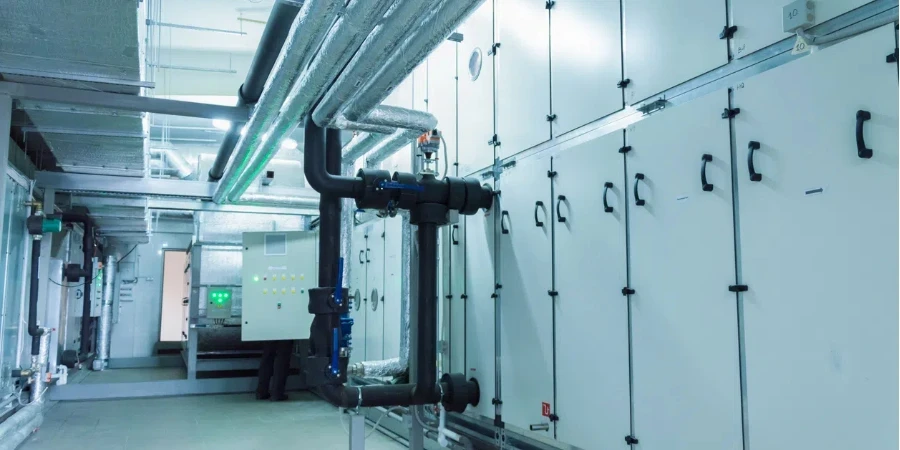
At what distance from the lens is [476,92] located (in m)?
5.33

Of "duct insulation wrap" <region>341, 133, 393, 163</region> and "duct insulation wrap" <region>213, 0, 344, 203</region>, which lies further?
"duct insulation wrap" <region>341, 133, 393, 163</region>

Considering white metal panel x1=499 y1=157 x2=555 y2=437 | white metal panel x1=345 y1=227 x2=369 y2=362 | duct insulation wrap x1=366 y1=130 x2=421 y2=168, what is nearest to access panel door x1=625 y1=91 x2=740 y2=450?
white metal panel x1=499 y1=157 x2=555 y2=437

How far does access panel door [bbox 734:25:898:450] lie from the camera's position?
88.1 inches

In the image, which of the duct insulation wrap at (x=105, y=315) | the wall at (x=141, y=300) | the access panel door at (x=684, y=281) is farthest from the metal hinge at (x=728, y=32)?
the wall at (x=141, y=300)

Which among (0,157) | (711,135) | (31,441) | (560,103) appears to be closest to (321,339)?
(560,103)

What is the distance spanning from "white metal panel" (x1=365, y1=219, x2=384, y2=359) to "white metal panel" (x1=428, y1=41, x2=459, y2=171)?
1.64m

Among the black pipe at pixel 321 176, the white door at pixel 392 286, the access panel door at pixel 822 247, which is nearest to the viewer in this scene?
the access panel door at pixel 822 247

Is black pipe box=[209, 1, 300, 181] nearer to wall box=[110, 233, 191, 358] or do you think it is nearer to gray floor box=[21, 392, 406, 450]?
gray floor box=[21, 392, 406, 450]

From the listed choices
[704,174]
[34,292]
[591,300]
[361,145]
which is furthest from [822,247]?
[34,292]

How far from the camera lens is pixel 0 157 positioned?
472cm

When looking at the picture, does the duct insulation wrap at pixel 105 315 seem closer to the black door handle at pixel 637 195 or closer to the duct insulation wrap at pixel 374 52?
the duct insulation wrap at pixel 374 52

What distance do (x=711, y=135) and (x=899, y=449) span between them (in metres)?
1.42

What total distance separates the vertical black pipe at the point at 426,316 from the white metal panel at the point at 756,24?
2.66 m

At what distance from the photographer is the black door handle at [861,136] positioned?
7.48ft
